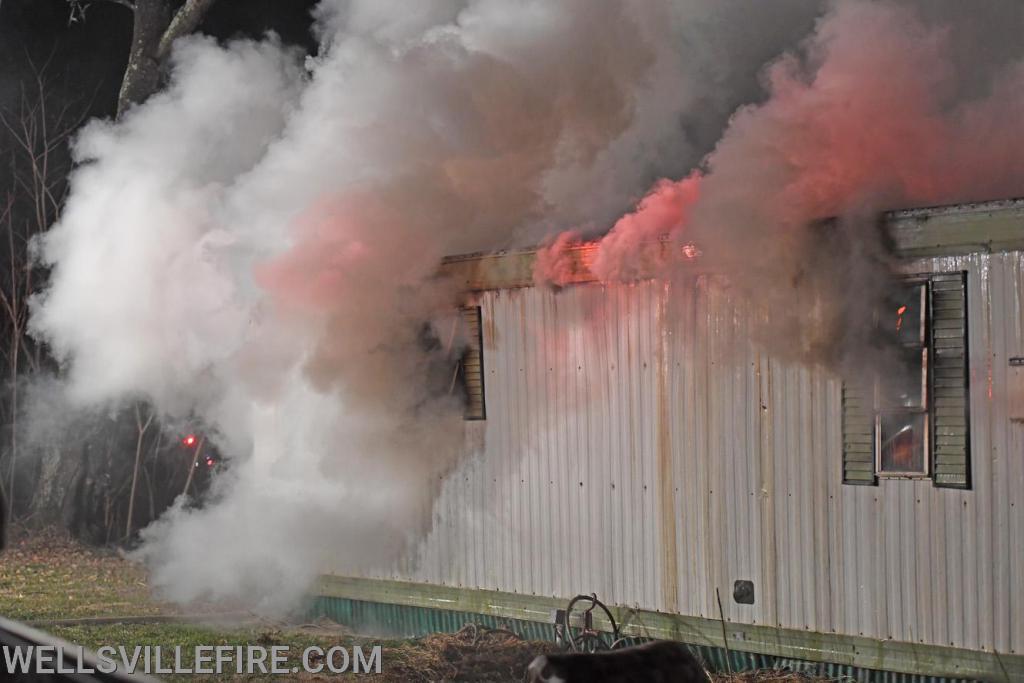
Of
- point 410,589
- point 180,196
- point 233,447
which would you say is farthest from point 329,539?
point 180,196

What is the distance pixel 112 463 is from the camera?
20.4m

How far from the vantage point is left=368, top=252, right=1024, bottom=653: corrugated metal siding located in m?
7.62

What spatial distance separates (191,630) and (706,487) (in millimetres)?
5299

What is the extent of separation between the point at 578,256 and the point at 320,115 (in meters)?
3.98

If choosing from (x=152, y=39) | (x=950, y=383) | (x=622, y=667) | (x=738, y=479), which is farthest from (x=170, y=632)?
(x=152, y=39)

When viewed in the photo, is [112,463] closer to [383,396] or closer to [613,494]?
[383,396]

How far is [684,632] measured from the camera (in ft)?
29.8

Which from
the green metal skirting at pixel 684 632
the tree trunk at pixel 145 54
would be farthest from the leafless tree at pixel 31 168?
the green metal skirting at pixel 684 632

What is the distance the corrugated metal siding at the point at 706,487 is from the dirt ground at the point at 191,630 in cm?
75

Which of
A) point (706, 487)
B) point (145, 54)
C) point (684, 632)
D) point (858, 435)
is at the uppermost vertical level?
point (145, 54)

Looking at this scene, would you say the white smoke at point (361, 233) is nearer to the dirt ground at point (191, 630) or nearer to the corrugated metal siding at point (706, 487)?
the dirt ground at point (191, 630)

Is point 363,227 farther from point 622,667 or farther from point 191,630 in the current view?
point 622,667

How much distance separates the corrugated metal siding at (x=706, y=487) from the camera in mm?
7617

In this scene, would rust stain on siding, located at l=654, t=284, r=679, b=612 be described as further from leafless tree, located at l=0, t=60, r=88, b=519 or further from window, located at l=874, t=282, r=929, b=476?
leafless tree, located at l=0, t=60, r=88, b=519
